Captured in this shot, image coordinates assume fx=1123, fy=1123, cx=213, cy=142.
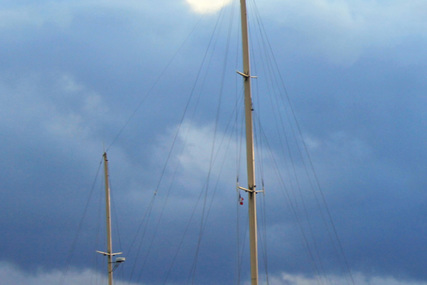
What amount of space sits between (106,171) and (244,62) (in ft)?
87.3

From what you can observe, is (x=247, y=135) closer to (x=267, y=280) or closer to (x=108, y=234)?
(x=267, y=280)

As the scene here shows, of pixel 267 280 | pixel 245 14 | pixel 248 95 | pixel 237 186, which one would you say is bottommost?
pixel 267 280

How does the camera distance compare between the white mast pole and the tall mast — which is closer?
the tall mast

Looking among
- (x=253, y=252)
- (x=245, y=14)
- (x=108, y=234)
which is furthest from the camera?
(x=108, y=234)

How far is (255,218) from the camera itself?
7025 cm

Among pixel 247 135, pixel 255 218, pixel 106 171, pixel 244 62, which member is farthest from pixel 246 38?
pixel 106 171

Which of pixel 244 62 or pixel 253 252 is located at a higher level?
pixel 244 62

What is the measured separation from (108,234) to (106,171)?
18.0 ft

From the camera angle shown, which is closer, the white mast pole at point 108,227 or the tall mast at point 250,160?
the tall mast at point 250,160

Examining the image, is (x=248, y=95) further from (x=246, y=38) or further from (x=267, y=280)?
(x=267, y=280)

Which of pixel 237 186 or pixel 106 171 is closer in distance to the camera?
pixel 237 186

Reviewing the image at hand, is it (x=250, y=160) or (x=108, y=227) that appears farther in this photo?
(x=108, y=227)

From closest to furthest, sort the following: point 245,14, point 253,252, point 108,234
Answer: point 253,252
point 245,14
point 108,234

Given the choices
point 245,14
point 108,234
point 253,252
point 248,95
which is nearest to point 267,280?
point 253,252
